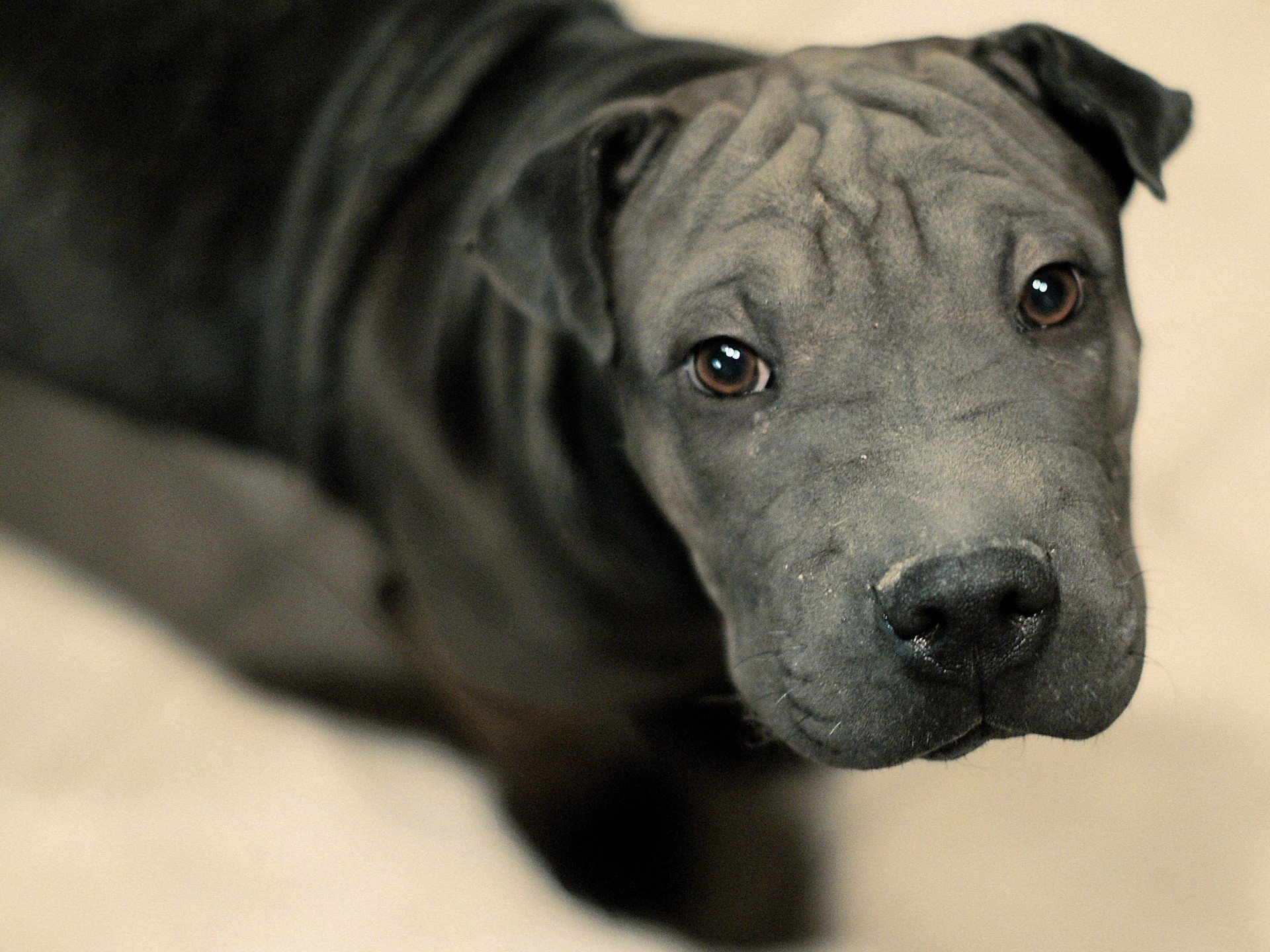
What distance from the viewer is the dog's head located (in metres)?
1.38

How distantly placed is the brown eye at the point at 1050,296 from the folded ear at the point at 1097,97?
19 centimetres

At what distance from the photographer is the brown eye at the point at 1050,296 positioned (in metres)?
1.51

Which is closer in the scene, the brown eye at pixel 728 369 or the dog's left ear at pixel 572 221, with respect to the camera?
the brown eye at pixel 728 369

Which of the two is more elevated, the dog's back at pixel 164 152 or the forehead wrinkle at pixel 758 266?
the forehead wrinkle at pixel 758 266

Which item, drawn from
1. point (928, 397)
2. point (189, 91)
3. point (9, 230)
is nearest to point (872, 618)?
point (928, 397)

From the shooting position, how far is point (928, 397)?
56.4 inches

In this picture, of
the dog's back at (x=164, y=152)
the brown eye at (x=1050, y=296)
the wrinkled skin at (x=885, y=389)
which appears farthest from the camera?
the dog's back at (x=164, y=152)

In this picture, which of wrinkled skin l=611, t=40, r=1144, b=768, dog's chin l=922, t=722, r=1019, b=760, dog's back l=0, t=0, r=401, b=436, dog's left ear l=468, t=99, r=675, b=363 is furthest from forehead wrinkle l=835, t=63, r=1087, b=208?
dog's back l=0, t=0, r=401, b=436

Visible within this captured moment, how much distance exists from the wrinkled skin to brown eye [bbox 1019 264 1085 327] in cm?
2

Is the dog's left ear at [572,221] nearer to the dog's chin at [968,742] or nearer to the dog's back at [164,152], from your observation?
the dog's chin at [968,742]

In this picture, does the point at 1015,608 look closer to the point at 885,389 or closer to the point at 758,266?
the point at 885,389

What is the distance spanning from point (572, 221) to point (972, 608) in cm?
72

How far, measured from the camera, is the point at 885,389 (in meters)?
1.45

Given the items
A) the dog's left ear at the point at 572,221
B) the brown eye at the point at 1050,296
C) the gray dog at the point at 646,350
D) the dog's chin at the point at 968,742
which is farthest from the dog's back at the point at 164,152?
the dog's chin at the point at 968,742
